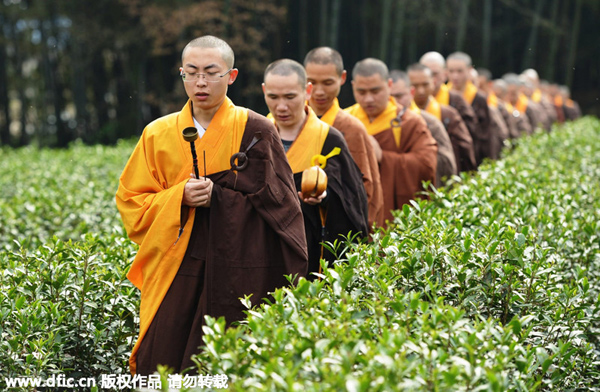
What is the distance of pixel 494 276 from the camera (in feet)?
10.2

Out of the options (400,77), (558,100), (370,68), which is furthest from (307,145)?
(558,100)

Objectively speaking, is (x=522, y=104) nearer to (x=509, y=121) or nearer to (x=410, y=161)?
(x=509, y=121)

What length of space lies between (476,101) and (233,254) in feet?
21.8

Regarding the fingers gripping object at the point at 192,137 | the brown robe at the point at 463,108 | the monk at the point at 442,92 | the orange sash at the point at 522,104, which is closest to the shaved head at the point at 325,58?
the fingers gripping object at the point at 192,137

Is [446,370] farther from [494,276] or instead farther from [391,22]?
[391,22]

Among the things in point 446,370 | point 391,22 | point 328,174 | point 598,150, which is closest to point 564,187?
point 328,174

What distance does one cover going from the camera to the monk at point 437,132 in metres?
6.50

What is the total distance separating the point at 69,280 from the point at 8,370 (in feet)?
2.15

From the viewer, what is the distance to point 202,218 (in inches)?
134

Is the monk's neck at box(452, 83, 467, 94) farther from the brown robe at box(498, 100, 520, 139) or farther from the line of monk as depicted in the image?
the line of monk

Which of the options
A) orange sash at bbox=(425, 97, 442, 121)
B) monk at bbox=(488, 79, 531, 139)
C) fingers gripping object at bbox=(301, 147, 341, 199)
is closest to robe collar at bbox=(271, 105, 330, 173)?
fingers gripping object at bbox=(301, 147, 341, 199)

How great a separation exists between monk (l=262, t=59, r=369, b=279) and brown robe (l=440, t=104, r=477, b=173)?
3.53 meters

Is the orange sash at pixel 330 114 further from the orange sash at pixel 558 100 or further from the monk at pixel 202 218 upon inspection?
the orange sash at pixel 558 100

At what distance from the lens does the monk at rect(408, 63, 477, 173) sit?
744 cm
